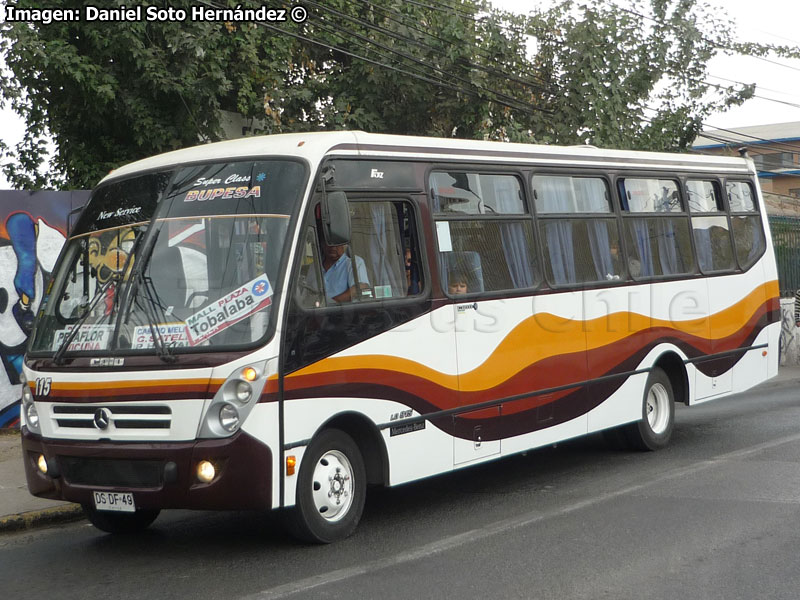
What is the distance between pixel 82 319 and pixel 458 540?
294 centimetres

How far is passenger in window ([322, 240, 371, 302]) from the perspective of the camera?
22.7 feet

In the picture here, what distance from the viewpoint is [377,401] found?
23.6 feet

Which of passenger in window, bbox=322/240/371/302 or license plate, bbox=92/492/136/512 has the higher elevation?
passenger in window, bbox=322/240/371/302

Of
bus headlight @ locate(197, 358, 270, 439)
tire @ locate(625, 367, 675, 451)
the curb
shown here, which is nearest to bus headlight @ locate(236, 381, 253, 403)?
bus headlight @ locate(197, 358, 270, 439)

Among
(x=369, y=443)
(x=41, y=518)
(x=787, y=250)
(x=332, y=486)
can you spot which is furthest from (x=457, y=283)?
(x=787, y=250)

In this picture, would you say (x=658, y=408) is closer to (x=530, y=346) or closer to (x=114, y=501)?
(x=530, y=346)

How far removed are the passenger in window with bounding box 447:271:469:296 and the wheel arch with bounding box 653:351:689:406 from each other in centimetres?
345

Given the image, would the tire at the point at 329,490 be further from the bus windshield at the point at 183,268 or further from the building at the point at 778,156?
the building at the point at 778,156

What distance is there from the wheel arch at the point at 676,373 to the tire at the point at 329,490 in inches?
188

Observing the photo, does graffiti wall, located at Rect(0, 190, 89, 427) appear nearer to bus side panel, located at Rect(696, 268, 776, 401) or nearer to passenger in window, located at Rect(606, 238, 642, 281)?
passenger in window, located at Rect(606, 238, 642, 281)

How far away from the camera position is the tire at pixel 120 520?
7.41m

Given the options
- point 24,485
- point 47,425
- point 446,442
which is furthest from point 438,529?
point 24,485

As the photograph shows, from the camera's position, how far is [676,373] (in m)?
11.1

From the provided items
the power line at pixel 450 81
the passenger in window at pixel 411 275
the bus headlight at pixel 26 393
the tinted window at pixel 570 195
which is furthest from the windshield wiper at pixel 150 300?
the power line at pixel 450 81
